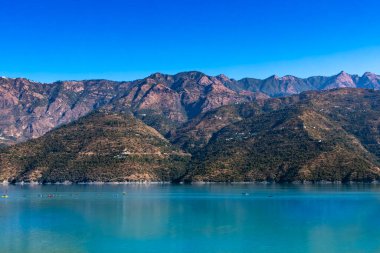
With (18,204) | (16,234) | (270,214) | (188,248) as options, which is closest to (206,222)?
(270,214)

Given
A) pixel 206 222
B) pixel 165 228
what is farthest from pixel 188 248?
pixel 206 222

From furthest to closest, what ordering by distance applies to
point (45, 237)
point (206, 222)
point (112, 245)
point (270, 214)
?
point (270, 214), point (206, 222), point (45, 237), point (112, 245)

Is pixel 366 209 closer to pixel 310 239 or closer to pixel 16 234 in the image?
pixel 310 239

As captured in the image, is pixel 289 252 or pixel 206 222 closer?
pixel 289 252

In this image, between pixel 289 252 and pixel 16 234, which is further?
pixel 16 234

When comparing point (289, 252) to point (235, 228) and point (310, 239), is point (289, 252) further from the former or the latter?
point (235, 228)

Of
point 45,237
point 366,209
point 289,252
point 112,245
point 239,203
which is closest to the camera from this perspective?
point 289,252
